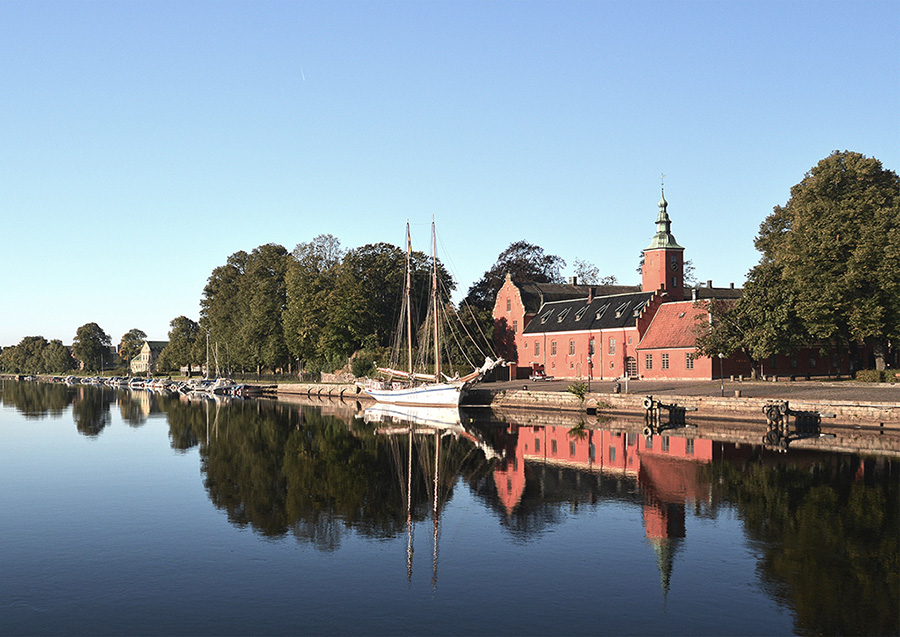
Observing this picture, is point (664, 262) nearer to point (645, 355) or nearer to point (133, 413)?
point (645, 355)

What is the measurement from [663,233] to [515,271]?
35.5 meters

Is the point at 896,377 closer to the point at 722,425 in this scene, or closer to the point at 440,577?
the point at 722,425

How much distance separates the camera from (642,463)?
108ft

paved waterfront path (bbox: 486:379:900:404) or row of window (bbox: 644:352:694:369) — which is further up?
row of window (bbox: 644:352:694:369)

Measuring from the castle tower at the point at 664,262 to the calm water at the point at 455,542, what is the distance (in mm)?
45717

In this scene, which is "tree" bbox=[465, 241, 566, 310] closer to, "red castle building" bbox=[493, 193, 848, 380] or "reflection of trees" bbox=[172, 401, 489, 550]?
"red castle building" bbox=[493, 193, 848, 380]

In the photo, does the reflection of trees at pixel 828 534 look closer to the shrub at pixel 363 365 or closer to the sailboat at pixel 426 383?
the sailboat at pixel 426 383

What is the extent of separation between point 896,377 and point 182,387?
334 feet

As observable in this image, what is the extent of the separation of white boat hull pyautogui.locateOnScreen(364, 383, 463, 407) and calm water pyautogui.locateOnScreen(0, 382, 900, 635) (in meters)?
29.1

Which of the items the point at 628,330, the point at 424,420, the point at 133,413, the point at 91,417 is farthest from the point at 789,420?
the point at 133,413

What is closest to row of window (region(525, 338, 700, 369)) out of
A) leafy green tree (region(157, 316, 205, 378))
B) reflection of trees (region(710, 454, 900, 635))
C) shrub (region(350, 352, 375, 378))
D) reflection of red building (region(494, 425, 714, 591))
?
shrub (region(350, 352, 375, 378))

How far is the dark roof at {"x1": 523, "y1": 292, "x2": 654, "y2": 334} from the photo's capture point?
255ft

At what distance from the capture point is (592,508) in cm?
2441

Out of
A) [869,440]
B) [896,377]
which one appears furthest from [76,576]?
[896,377]
